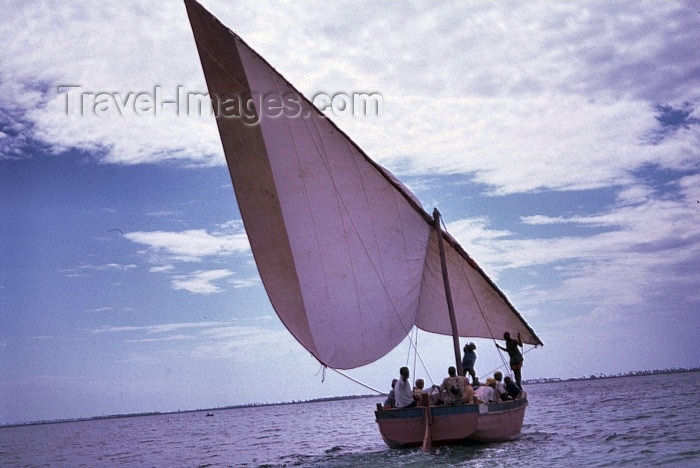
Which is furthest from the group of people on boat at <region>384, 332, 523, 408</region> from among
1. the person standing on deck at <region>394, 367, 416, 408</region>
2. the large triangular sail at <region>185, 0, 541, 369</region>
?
the large triangular sail at <region>185, 0, 541, 369</region>

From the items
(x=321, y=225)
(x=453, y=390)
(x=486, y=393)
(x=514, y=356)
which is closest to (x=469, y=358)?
(x=514, y=356)

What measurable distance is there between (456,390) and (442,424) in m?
0.84

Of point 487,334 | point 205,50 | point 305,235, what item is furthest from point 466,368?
point 205,50

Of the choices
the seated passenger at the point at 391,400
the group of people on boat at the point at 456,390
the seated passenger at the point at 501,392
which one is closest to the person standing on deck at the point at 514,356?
the group of people on boat at the point at 456,390

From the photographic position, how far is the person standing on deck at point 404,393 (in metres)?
16.4

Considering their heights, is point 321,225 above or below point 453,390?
above

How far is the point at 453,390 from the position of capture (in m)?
16.0

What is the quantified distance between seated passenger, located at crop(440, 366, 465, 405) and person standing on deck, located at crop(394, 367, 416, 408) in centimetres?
79

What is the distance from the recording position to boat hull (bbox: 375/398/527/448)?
1566 centimetres

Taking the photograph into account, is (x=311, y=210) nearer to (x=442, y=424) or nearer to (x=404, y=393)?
(x=404, y=393)

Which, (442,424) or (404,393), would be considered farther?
(404,393)

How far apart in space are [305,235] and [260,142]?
2.37m

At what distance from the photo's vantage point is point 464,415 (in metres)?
15.6

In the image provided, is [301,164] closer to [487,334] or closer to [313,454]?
[487,334]
